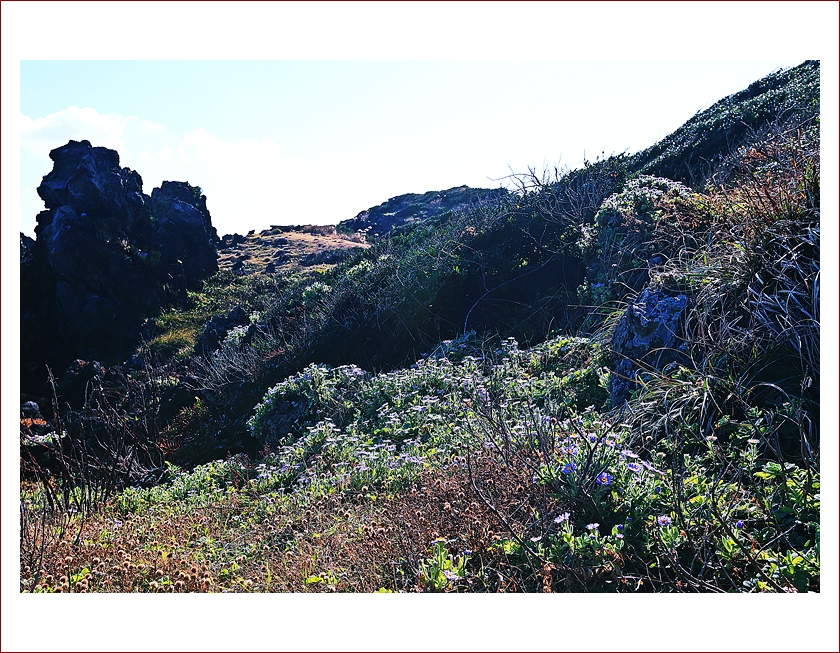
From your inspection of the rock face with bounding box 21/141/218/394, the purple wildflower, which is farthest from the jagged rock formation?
the purple wildflower

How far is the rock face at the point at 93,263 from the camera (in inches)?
809

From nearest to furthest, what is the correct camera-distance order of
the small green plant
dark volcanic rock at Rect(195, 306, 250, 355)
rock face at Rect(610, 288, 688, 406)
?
the small green plant, rock face at Rect(610, 288, 688, 406), dark volcanic rock at Rect(195, 306, 250, 355)

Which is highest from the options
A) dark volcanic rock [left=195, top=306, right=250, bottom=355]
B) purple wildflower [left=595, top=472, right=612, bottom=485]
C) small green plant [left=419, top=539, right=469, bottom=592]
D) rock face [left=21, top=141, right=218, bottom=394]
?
rock face [left=21, top=141, right=218, bottom=394]

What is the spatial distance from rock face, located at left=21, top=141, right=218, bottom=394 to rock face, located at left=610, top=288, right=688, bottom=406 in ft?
62.3

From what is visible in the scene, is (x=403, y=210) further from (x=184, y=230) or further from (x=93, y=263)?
(x=93, y=263)

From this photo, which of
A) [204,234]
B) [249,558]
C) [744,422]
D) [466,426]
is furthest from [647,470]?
[204,234]

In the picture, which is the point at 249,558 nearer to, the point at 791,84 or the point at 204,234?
the point at 791,84

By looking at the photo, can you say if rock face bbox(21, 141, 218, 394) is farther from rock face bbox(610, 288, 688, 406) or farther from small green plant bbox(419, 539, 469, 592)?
small green plant bbox(419, 539, 469, 592)

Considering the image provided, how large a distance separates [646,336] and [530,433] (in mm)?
1856

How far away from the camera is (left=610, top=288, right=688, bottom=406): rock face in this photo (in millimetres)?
4694

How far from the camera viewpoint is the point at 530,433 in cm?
362

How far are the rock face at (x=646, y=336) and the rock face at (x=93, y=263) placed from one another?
19.0 meters

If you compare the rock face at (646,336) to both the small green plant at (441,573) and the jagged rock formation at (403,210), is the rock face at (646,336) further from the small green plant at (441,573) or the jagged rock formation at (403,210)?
the jagged rock formation at (403,210)

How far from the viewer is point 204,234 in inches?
1071
